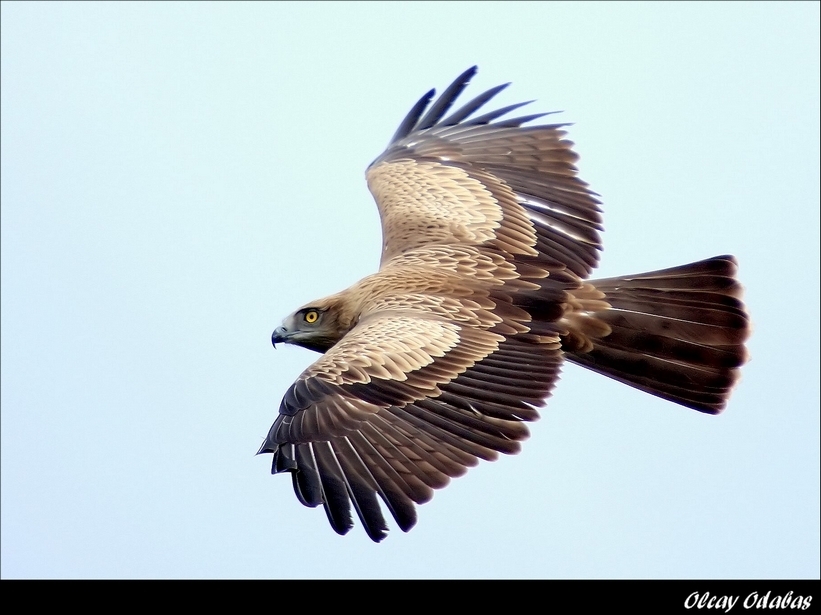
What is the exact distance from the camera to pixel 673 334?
28.7 feet

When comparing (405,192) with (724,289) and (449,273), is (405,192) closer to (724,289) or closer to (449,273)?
(449,273)

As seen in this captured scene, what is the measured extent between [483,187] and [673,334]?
6.90 feet

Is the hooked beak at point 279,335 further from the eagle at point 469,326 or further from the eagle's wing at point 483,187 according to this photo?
the eagle's wing at point 483,187

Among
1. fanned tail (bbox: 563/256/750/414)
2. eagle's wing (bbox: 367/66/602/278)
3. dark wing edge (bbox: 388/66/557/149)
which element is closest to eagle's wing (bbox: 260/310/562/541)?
fanned tail (bbox: 563/256/750/414)

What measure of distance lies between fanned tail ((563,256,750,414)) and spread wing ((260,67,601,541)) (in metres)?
0.29

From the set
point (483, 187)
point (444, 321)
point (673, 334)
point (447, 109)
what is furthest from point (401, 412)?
point (447, 109)

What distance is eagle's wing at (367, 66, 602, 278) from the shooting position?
31.5 feet

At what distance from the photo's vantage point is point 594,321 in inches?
345

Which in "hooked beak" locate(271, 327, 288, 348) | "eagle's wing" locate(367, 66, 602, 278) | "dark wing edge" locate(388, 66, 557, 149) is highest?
"dark wing edge" locate(388, 66, 557, 149)

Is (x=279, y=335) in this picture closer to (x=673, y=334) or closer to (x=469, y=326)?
(x=469, y=326)

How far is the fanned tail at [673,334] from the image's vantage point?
8.60 meters

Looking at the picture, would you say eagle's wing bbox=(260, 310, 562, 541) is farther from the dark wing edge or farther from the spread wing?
the dark wing edge

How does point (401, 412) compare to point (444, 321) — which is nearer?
point (401, 412)

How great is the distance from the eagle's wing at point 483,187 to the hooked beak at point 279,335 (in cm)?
99
